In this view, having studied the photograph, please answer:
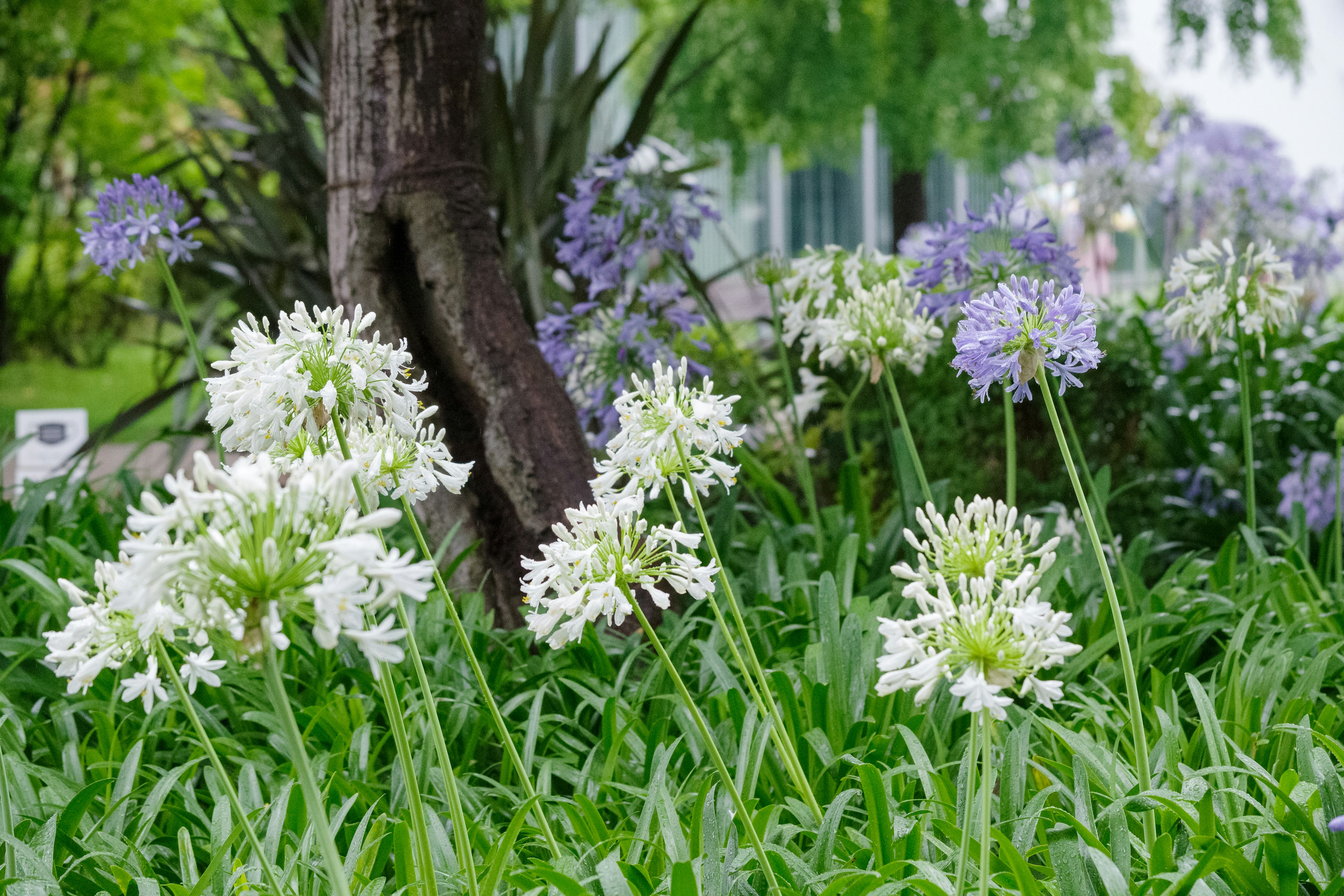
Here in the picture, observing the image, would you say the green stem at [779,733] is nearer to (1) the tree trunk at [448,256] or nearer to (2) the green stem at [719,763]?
(2) the green stem at [719,763]

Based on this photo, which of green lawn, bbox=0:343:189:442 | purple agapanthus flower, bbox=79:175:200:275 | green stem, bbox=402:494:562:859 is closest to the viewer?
green stem, bbox=402:494:562:859

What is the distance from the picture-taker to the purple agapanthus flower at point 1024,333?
1359 millimetres

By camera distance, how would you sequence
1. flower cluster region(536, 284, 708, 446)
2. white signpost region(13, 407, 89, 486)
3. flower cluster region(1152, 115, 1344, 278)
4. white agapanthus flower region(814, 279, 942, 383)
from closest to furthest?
white agapanthus flower region(814, 279, 942, 383) < flower cluster region(536, 284, 708, 446) < white signpost region(13, 407, 89, 486) < flower cluster region(1152, 115, 1344, 278)

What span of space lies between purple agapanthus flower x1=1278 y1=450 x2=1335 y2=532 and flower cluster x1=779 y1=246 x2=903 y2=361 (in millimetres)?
1844

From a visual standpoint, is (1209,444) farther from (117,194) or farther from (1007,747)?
(117,194)

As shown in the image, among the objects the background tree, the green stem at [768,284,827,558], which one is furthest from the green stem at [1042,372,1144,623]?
the background tree

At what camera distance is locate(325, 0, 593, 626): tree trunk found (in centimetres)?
290

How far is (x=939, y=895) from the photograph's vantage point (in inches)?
52.5

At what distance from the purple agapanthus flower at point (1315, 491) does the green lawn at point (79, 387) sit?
9938 millimetres

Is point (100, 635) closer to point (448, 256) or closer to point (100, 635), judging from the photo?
point (100, 635)

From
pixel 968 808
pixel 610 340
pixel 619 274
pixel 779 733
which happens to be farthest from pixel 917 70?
pixel 968 808

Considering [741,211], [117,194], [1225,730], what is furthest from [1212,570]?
[741,211]

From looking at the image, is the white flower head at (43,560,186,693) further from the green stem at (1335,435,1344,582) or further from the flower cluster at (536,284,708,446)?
the green stem at (1335,435,1344,582)

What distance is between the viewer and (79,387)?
43.5ft
